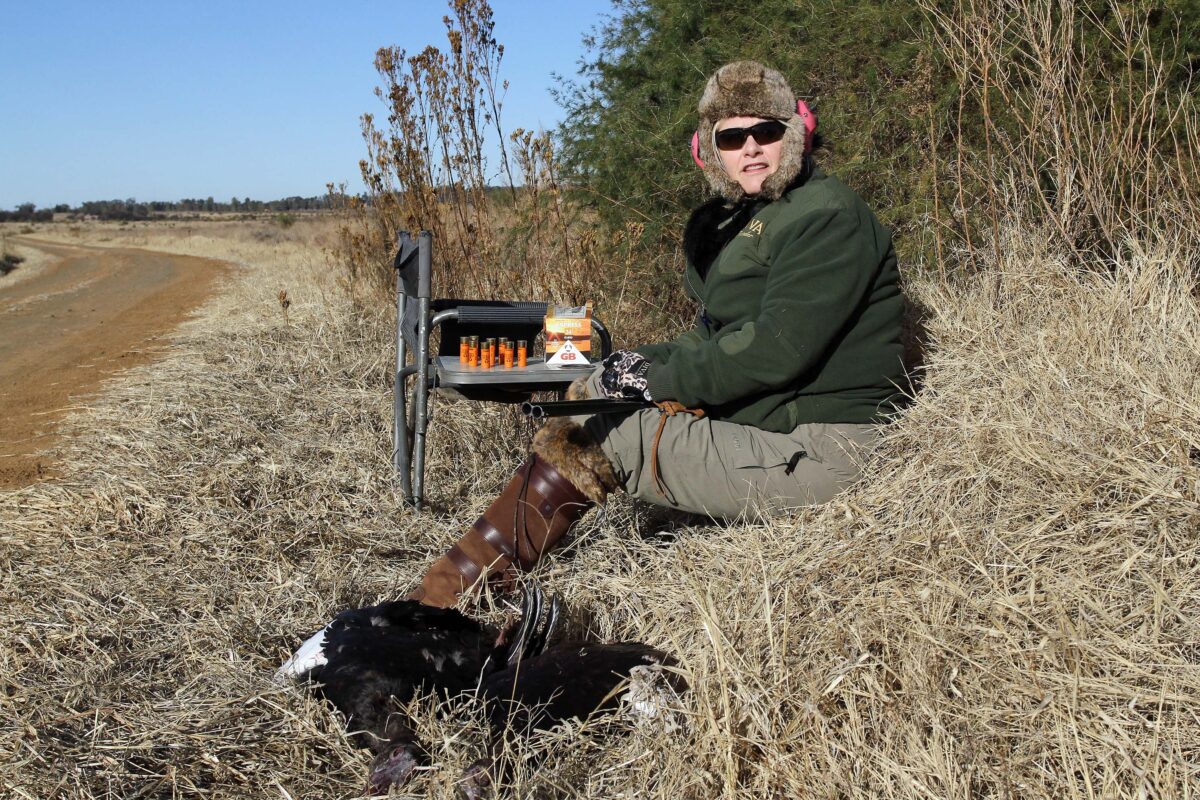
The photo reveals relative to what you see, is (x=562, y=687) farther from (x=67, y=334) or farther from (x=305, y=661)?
(x=67, y=334)

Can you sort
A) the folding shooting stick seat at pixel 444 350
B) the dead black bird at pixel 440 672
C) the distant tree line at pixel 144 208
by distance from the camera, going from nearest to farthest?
the dead black bird at pixel 440 672
the folding shooting stick seat at pixel 444 350
the distant tree line at pixel 144 208

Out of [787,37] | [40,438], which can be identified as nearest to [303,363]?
[40,438]

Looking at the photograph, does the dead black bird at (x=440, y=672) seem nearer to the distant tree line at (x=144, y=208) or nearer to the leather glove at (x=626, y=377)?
the leather glove at (x=626, y=377)

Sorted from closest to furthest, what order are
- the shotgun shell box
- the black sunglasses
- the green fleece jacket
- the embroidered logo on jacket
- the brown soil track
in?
the green fleece jacket, the embroidered logo on jacket, the black sunglasses, the shotgun shell box, the brown soil track

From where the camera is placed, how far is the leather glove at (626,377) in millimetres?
2594

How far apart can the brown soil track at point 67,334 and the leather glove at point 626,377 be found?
108 inches

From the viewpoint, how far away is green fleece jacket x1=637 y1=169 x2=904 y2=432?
95.2 inches

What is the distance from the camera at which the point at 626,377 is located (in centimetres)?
261

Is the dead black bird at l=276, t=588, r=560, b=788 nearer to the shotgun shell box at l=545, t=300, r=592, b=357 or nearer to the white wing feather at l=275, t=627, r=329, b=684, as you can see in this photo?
the white wing feather at l=275, t=627, r=329, b=684

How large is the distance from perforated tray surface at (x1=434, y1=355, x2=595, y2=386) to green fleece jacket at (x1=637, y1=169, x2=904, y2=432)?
1.04ft

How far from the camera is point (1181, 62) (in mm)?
3705

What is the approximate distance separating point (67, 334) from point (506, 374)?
7954 millimetres

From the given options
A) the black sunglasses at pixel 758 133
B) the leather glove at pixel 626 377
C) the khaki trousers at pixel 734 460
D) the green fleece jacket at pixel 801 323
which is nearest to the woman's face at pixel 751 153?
the black sunglasses at pixel 758 133

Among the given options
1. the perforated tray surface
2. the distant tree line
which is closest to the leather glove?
Result: the perforated tray surface
